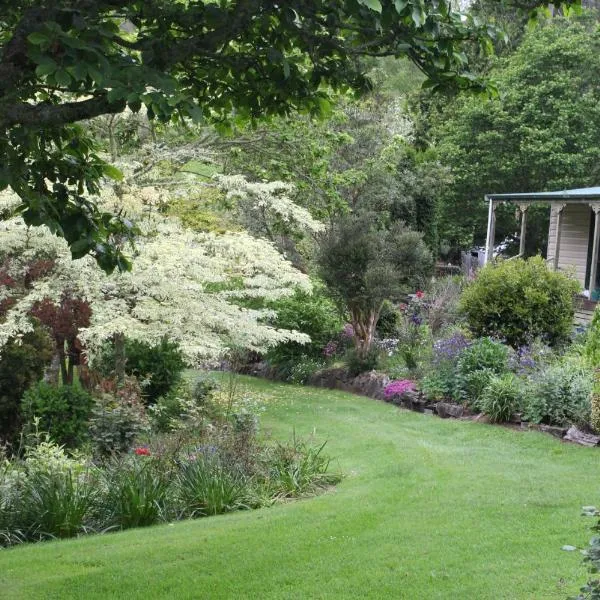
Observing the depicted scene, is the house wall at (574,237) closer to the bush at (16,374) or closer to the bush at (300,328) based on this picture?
the bush at (300,328)

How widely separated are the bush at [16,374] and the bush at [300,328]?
8.63 meters

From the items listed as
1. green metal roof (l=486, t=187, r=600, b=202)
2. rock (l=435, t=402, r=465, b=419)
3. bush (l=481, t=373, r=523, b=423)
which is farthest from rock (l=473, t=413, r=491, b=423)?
green metal roof (l=486, t=187, r=600, b=202)

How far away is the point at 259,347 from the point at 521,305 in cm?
503

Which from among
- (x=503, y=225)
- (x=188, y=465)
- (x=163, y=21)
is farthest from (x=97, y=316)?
(x=503, y=225)

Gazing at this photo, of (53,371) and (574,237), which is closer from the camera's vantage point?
(53,371)

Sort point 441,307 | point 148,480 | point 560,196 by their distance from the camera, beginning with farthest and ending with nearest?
point 560,196
point 441,307
point 148,480

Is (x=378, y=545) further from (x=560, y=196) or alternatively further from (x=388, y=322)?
(x=560, y=196)

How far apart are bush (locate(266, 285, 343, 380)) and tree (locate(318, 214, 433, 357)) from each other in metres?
1.52

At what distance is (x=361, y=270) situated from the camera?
1806 centimetres

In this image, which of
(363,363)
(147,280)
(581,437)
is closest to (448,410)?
(581,437)

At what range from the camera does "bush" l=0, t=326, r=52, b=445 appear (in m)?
11.5

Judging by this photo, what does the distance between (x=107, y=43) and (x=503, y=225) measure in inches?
1273

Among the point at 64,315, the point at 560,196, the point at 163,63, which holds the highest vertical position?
the point at 560,196

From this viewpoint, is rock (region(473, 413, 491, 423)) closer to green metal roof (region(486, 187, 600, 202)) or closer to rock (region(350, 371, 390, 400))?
rock (region(350, 371, 390, 400))
